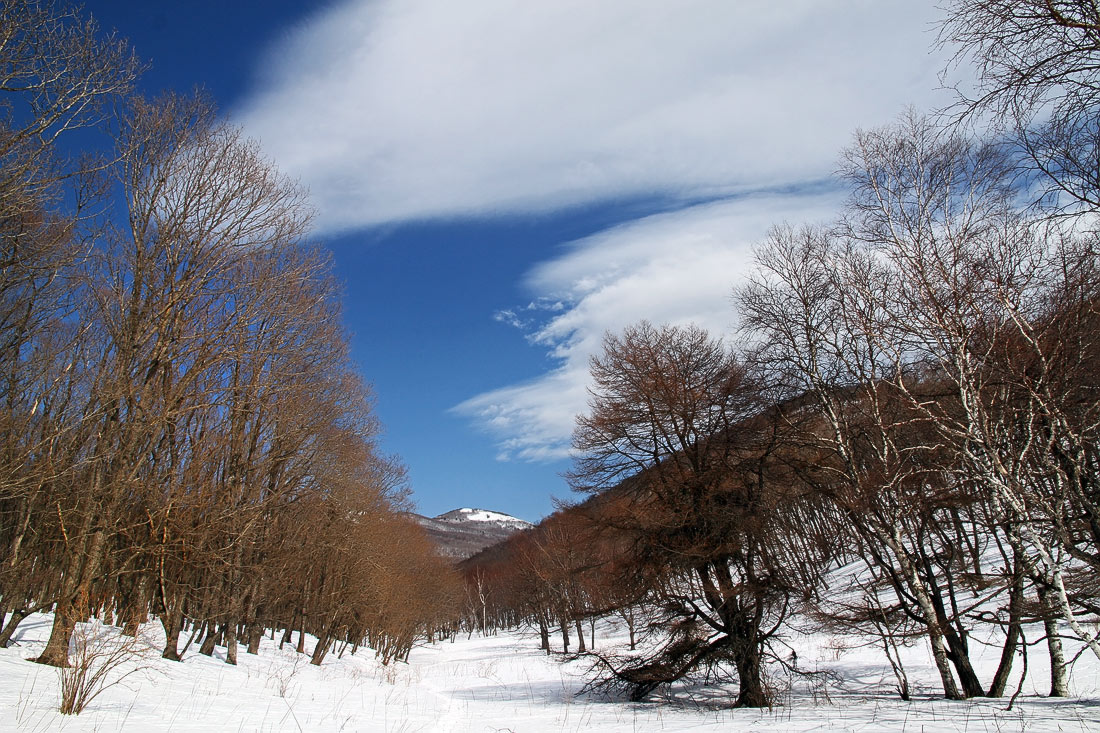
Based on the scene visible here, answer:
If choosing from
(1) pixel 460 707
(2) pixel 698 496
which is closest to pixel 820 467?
(2) pixel 698 496

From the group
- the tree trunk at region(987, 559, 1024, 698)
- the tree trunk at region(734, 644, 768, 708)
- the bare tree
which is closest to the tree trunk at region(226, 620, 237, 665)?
the bare tree

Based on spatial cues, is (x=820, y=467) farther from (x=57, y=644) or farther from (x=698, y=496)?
(x=57, y=644)

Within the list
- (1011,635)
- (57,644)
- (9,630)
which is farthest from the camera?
(9,630)

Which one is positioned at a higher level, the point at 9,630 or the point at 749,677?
the point at 9,630

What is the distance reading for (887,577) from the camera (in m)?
11.5

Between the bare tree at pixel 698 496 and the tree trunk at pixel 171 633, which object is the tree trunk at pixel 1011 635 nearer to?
the bare tree at pixel 698 496

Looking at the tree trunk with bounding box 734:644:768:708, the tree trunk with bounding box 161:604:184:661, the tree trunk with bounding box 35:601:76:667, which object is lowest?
the tree trunk with bounding box 734:644:768:708

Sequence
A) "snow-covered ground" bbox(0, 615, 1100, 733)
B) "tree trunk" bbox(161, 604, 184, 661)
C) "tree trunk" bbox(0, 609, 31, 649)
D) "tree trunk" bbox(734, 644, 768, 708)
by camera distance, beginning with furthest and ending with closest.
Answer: "tree trunk" bbox(161, 604, 184, 661) → "tree trunk" bbox(734, 644, 768, 708) → "tree trunk" bbox(0, 609, 31, 649) → "snow-covered ground" bbox(0, 615, 1100, 733)

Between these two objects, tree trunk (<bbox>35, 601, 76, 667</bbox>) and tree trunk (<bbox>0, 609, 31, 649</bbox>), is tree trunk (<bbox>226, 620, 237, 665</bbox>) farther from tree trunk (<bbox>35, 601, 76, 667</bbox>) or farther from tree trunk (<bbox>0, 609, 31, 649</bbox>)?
tree trunk (<bbox>35, 601, 76, 667</bbox>)

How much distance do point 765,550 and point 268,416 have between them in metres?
Result: 13.9

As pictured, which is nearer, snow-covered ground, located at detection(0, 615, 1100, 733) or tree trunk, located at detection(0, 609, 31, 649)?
snow-covered ground, located at detection(0, 615, 1100, 733)

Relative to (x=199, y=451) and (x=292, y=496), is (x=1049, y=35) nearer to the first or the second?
(x=199, y=451)

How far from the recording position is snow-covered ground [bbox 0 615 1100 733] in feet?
23.1

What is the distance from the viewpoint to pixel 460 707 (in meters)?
15.1
